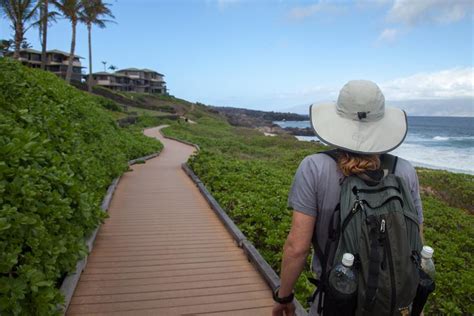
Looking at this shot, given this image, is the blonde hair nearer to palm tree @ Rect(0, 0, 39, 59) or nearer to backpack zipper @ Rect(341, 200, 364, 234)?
backpack zipper @ Rect(341, 200, 364, 234)

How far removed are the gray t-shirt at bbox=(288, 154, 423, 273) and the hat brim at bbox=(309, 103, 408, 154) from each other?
0.12 metres

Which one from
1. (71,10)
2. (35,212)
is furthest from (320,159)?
(71,10)

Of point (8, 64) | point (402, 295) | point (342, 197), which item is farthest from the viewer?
point (8, 64)

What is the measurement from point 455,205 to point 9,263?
13034 mm

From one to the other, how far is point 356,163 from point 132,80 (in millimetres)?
87653

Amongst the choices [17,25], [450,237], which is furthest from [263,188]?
[17,25]

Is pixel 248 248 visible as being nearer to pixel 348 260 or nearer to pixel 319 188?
pixel 319 188

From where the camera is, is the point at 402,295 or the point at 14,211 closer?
the point at 402,295

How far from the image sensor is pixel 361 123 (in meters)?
2.01

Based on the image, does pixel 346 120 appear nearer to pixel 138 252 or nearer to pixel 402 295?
pixel 402 295

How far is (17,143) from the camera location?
3273 mm

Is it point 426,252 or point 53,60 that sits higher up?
point 53,60

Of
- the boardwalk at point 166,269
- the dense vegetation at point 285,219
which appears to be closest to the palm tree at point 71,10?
the dense vegetation at point 285,219

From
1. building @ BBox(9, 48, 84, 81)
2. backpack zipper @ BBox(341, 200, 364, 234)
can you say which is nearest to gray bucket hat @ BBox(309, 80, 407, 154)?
backpack zipper @ BBox(341, 200, 364, 234)
